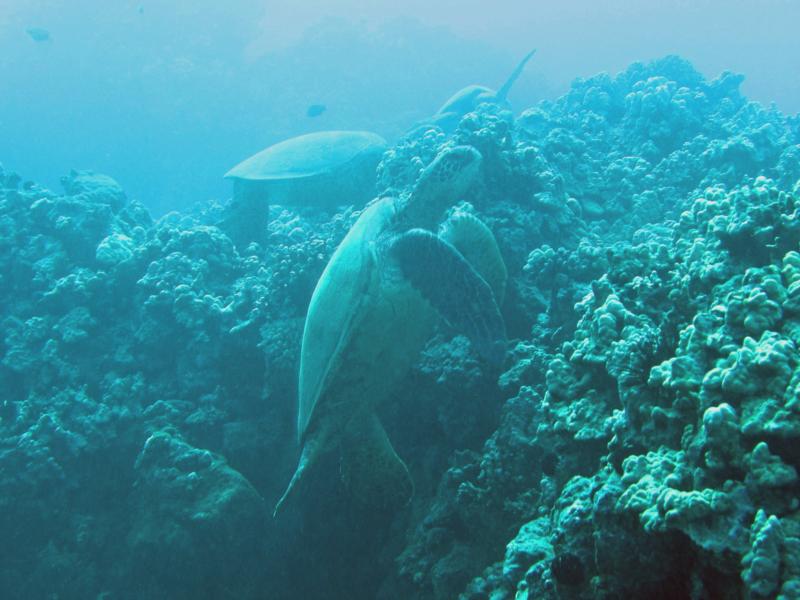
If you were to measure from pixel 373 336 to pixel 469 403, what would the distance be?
1.03 meters

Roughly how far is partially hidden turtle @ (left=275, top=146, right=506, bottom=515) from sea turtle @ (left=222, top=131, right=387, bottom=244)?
10.9 ft

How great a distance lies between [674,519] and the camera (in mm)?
1435

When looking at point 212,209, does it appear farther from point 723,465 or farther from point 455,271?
point 723,465

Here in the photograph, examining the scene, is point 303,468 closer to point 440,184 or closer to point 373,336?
point 373,336

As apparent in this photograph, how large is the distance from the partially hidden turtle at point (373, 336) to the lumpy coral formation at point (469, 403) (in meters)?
0.41

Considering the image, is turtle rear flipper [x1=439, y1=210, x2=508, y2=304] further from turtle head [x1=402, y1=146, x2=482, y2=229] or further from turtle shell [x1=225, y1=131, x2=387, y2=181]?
turtle shell [x1=225, y1=131, x2=387, y2=181]

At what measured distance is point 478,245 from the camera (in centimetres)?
407

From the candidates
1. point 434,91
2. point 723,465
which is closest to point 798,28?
point 434,91

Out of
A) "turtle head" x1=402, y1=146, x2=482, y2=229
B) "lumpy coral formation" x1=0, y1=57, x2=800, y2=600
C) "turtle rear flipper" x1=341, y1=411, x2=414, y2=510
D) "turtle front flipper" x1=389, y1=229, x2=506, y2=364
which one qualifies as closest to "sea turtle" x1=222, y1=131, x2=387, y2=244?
"lumpy coral formation" x1=0, y1=57, x2=800, y2=600

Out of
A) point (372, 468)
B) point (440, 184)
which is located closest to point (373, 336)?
point (372, 468)

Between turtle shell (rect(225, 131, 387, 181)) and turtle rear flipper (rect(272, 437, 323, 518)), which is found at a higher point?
turtle shell (rect(225, 131, 387, 181))

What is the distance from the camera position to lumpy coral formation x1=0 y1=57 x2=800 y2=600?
161cm

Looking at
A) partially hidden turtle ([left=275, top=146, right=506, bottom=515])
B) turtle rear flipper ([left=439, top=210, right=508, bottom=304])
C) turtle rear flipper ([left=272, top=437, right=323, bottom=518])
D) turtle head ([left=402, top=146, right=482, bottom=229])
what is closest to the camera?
turtle rear flipper ([left=272, top=437, right=323, bottom=518])

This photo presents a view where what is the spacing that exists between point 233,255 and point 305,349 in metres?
3.32
